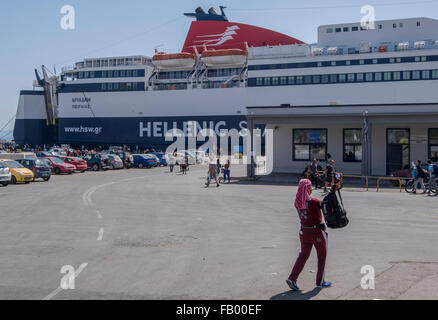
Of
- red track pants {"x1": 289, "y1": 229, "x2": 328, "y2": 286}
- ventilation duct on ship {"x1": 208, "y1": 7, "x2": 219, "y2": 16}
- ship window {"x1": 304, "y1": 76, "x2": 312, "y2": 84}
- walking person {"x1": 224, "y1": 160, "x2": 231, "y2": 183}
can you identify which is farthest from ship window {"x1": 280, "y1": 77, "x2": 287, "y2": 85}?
red track pants {"x1": 289, "y1": 229, "x2": 328, "y2": 286}

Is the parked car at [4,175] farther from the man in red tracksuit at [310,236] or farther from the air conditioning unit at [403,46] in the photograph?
the air conditioning unit at [403,46]

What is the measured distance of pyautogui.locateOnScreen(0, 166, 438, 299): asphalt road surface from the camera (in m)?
6.70

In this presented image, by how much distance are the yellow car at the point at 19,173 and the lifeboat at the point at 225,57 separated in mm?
35065

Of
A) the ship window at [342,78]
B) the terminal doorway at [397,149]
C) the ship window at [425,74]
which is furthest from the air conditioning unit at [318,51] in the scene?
the terminal doorway at [397,149]

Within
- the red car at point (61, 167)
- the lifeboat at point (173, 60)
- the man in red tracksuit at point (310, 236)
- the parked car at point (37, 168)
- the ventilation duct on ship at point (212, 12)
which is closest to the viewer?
the man in red tracksuit at point (310, 236)

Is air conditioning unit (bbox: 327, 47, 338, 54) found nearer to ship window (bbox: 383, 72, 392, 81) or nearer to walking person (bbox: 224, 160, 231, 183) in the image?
ship window (bbox: 383, 72, 392, 81)

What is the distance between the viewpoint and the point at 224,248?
9.62 m

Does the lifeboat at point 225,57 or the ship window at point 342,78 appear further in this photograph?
the lifeboat at point 225,57

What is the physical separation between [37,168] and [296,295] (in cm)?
2412

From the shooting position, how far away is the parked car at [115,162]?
38094 mm

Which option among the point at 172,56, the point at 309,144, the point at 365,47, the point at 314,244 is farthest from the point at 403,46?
the point at 314,244

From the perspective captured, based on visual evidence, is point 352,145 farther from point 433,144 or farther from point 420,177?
point 420,177

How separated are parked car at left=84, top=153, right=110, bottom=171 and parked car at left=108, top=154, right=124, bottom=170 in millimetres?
312
